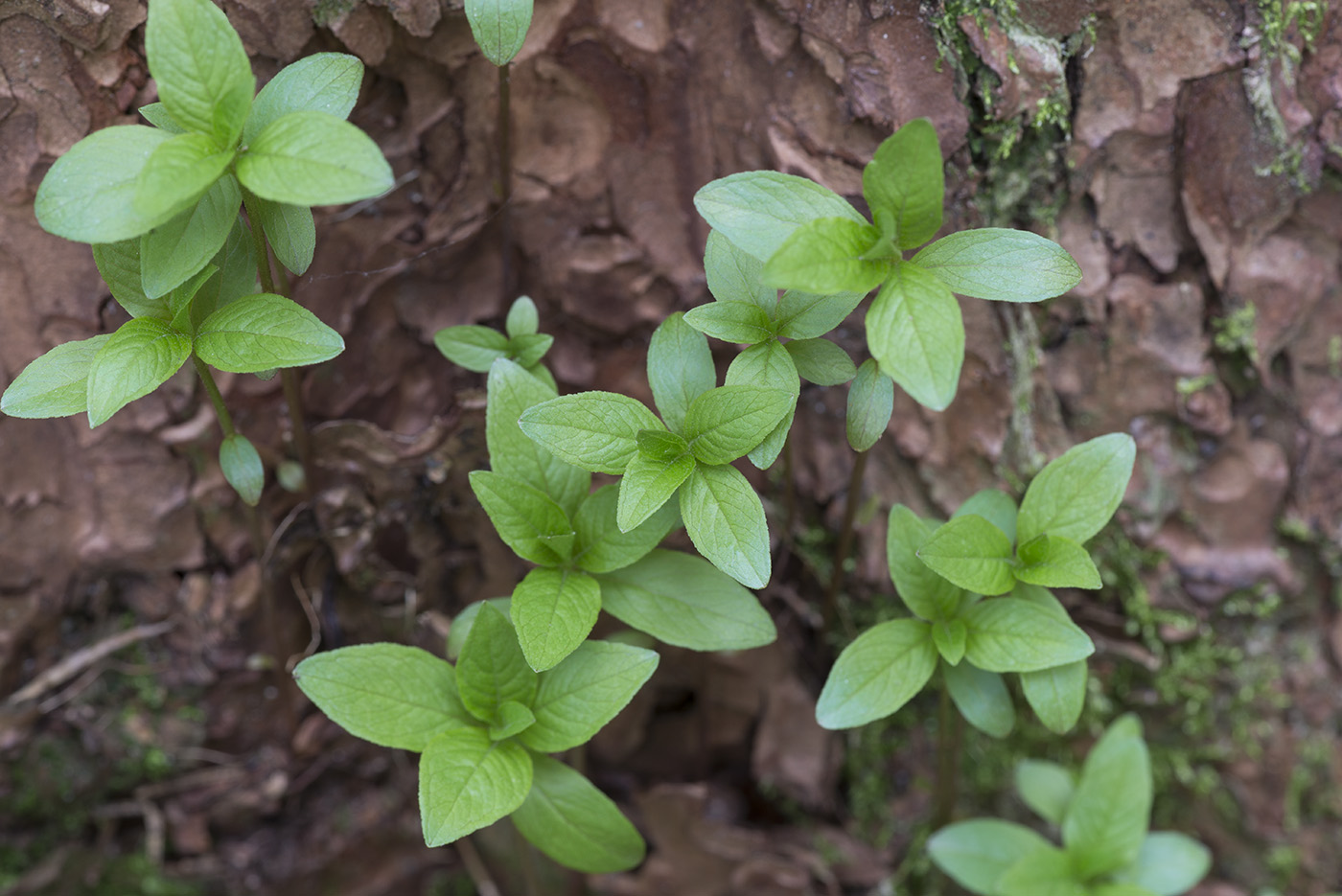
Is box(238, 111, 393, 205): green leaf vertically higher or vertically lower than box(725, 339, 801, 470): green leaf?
higher

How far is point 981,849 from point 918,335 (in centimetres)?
105

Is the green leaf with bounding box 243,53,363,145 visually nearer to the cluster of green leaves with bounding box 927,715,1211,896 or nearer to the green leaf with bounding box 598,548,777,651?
the green leaf with bounding box 598,548,777,651

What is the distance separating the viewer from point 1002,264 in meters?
1.12

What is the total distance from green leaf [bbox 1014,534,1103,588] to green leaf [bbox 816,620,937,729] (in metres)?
0.17

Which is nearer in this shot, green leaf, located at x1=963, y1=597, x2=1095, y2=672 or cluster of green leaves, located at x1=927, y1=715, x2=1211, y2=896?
green leaf, located at x1=963, y1=597, x2=1095, y2=672

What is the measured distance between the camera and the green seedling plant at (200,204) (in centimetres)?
101

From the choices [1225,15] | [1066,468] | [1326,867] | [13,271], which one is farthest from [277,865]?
[1225,15]

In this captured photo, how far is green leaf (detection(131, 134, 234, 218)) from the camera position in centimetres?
98

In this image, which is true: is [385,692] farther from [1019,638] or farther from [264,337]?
[1019,638]

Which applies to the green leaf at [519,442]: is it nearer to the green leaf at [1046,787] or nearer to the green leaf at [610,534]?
the green leaf at [610,534]

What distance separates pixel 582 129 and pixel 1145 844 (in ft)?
5.13

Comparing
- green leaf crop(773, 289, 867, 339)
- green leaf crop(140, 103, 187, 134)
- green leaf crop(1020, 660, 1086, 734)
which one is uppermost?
green leaf crop(140, 103, 187, 134)

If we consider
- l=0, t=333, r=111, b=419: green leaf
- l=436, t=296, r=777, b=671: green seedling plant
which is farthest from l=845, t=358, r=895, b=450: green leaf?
l=0, t=333, r=111, b=419: green leaf

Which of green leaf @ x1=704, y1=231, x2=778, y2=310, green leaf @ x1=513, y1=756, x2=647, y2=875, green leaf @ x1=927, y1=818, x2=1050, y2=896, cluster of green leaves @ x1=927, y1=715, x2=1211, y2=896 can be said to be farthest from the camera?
green leaf @ x1=927, y1=818, x2=1050, y2=896
